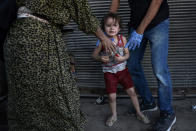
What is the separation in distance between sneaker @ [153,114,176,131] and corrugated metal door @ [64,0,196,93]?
0.85 m

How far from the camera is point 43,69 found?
75.4 inches

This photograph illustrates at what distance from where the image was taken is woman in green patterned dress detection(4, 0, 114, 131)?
1.82 metres

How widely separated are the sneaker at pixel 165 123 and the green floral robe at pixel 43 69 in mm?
1007

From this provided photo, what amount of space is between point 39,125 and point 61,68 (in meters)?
0.60

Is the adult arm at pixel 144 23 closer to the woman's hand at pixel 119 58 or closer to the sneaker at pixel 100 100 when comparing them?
the woman's hand at pixel 119 58

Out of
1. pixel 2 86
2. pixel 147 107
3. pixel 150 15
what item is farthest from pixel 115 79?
pixel 2 86

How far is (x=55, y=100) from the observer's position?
2020mm

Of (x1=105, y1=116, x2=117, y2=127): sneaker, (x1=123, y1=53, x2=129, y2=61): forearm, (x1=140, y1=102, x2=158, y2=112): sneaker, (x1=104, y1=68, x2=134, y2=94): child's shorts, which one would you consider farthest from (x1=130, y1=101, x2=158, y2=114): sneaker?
(x1=123, y1=53, x2=129, y2=61): forearm

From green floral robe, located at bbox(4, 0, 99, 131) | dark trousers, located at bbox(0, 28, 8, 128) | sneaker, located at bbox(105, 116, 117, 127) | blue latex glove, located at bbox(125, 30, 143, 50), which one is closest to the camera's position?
green floral robe, located at bbox(4, 0, 99, 131)

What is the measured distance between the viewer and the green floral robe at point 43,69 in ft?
5.96

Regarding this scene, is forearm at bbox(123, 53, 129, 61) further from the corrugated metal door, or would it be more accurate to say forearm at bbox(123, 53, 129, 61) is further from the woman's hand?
the corrugated metal door

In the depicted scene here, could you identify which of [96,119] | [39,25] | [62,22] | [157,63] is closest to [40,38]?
[39,25]

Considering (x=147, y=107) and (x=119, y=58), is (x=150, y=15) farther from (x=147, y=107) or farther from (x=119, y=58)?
(x=147, y=107)

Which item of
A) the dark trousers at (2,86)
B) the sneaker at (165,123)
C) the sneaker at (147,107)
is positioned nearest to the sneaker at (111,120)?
the sneaker at (147,107)
